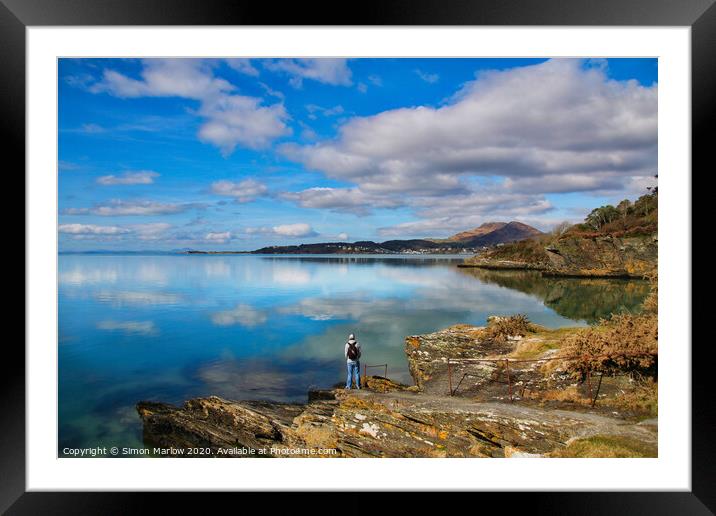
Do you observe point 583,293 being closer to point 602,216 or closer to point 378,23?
point 602,216

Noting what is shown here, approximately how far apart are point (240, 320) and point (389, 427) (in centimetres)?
1029

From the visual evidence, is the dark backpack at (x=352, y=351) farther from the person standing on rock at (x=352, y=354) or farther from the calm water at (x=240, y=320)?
the calm water at (x=240, y=320)

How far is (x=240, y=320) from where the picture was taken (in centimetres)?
1416

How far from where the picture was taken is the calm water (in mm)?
9055

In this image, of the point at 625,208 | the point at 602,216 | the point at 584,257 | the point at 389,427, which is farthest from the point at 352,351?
the point at 584,257

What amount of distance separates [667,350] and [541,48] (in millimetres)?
3890

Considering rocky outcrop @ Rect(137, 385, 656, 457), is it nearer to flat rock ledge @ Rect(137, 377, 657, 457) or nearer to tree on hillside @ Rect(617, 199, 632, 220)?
flat rock ledge @ Rect(137, 377, 657, 457)

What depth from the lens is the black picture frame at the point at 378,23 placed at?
145 inches

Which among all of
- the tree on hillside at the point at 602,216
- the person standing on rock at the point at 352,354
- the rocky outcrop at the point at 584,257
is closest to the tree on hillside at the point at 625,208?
the tree on hillside at the point at 602,216

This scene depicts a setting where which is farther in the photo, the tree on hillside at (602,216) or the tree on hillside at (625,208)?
the tree on hillside at (602,216)

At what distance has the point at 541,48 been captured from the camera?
4.44m

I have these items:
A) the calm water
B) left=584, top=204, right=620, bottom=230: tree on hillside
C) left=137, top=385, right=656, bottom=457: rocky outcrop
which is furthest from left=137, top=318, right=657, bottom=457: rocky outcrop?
left=584, top=204, right=620, bottom=230: tree on hillside

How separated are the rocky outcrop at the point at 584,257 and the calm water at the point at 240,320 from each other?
2.61 ft

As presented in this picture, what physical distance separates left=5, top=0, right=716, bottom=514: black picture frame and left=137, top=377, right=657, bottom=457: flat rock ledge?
0.78 m
